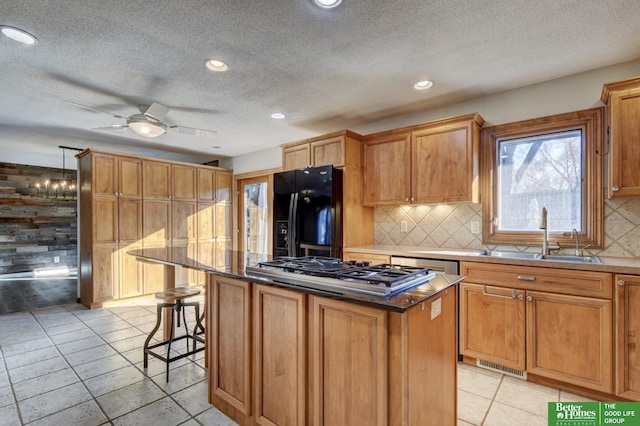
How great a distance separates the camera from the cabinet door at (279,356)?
1.49 metres

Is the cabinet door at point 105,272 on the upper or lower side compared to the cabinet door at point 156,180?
lower

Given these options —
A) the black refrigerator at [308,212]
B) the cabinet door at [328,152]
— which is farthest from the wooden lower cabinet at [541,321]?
the cabinet door at [328,152]

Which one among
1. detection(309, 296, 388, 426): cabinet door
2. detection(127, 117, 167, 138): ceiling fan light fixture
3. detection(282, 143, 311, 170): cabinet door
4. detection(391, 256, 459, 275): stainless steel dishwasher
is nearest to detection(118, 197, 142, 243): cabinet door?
detection(127, 117, 167, 138): ceiling fan light fixture

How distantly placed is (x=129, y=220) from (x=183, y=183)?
3.39 ft

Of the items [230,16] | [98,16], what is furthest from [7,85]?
[230,16]

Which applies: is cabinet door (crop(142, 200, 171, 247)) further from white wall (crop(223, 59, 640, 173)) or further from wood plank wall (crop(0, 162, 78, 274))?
white wall (crop(223, 59, 640, 173))

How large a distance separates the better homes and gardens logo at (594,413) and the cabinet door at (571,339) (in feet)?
0.40

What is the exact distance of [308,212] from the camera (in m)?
3.58

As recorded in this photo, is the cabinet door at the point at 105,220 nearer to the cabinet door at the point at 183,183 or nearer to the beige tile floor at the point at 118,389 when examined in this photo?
the cabinet door at the point at 183,183

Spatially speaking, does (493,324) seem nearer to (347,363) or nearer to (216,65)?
(347,363)

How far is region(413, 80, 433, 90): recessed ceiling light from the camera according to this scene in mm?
2754

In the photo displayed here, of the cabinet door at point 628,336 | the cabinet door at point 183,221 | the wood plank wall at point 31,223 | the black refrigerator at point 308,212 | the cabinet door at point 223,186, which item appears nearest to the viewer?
the cabinet door at point 628,336

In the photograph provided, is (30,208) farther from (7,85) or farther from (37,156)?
(7,85)

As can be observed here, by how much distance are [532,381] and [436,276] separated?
1.53 meters
